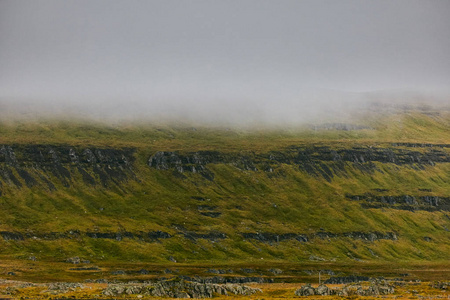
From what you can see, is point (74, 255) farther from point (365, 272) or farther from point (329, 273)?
point (365, 272)

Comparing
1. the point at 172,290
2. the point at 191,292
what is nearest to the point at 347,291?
the point at 191,292

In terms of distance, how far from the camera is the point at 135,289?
9700 cm

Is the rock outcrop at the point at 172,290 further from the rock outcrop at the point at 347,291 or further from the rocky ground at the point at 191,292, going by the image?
the rock outcrop at the point at 347,291

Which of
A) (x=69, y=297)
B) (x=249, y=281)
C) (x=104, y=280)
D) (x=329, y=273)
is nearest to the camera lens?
(x=69, y=297)

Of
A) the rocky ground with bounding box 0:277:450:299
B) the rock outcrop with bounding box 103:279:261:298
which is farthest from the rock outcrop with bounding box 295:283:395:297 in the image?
the rock outcrop with bounding box 103:279:261:298

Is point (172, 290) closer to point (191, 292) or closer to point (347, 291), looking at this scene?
point (191, 292)

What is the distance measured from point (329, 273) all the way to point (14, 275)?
121982 millimetres

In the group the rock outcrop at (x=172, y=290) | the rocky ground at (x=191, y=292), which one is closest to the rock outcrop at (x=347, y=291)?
the rocky ground at (x=191, y=292)

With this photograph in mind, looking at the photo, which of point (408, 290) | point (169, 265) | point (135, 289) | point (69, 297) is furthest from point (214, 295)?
point (169, 265)

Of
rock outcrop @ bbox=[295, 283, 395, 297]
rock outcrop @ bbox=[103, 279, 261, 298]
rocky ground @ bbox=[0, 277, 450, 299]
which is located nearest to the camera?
rocky ground @ bbox=[0, 277, 450, 299]

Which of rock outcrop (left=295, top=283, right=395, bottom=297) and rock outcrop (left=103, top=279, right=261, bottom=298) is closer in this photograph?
rock outcrop (left=103, top=279, right=261, bottom=298)

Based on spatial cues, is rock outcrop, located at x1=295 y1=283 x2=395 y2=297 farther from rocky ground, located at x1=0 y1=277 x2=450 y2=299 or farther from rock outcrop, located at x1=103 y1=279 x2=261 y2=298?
rock outcrop, located at x1=103 y1=279 x2=261 y2=298

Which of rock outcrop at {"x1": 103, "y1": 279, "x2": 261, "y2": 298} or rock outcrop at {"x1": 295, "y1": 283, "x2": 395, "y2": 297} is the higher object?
rock outcrop at {"x1": 103, "y1": 279, "x2": 261, "y2": 298}

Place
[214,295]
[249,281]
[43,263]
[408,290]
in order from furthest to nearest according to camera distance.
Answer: [43,263], [249,281], [408,290], [214,295]
